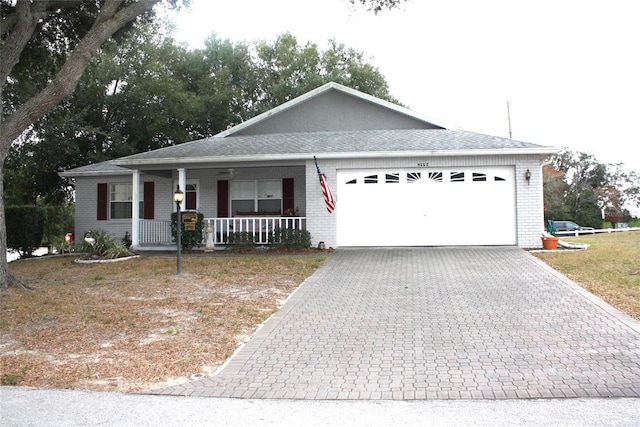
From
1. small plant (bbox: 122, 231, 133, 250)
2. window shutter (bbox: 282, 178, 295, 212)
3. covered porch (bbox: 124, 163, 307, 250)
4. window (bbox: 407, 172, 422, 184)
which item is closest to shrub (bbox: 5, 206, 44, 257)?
small plant (bbox: 122, 231, 133, 250)

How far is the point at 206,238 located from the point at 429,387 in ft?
39.7

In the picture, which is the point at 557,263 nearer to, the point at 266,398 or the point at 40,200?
the point at 266,398

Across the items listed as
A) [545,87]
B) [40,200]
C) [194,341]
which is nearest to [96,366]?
[194,341]

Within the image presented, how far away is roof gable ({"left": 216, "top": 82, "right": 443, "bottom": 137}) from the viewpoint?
1752 cm

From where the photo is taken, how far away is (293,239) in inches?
579

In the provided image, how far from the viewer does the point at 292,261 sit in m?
12.4

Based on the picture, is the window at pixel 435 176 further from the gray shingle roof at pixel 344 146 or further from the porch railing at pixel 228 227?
the porch railing at pixel 228 227

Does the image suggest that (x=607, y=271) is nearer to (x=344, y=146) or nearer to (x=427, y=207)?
(x=427, y=207)

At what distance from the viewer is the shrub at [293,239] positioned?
14.7 m

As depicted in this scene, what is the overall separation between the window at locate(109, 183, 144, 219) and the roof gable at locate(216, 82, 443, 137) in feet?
13.4

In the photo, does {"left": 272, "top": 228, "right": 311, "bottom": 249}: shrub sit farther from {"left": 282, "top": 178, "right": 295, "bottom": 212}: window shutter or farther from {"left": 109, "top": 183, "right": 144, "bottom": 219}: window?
{"left": 109, "top": 183, "right": 144, "bottom": 219}: window

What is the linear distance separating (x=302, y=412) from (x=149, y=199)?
1557 cm

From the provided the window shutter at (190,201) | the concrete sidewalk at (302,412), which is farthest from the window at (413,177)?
the concrete sidewalk at (302,412)

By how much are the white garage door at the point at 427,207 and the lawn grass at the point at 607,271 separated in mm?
1812
